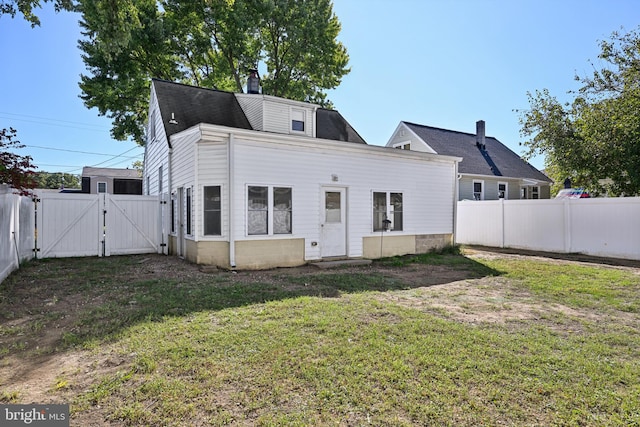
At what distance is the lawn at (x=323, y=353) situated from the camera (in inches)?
100

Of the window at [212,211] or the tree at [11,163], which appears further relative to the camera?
the window at [212,211]

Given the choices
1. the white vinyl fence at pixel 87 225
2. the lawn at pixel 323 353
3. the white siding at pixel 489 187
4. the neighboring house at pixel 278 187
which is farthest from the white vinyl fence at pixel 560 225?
the white vinyl fence at pixel 87 225

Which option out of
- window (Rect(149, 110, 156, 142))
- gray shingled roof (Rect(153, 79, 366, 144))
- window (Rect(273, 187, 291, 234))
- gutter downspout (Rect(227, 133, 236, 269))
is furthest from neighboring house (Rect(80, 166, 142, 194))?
window (Rect(273, 187, 291, 234))

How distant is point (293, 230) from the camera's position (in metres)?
9.24

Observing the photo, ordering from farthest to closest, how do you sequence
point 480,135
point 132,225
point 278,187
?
point 480,135 → point 132,225 → point 278,187

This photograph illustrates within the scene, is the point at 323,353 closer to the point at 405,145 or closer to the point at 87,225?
the point at 87,225

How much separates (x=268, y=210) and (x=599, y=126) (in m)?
11.9

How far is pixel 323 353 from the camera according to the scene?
346cm

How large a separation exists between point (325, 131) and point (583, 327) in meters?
12.1

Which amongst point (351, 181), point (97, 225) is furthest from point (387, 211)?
point (97, 225)

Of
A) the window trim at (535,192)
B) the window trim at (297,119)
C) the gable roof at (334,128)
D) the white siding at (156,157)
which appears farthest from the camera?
the window trim at (535,192)

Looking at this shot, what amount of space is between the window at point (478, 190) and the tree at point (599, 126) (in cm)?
486

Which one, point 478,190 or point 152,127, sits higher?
point 152,127

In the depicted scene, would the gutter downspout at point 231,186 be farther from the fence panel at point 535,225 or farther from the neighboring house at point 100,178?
the neighboring house at point 100,178
